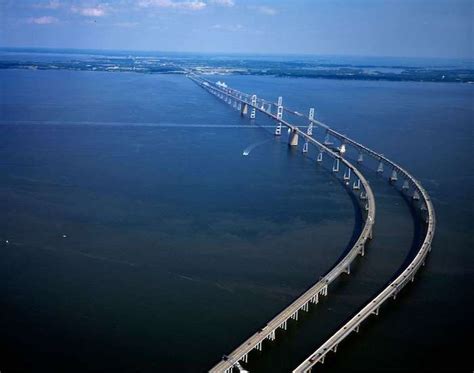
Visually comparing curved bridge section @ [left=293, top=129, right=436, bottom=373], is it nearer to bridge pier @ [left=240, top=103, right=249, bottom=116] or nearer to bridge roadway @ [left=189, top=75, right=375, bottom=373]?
bridge roadway @ [left=189, top=75, right=375, bottom=373]

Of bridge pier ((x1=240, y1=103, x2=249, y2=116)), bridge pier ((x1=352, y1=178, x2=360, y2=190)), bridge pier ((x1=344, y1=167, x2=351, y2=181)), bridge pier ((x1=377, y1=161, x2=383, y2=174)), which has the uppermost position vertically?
bridge pier ((x1=240, y1=103, x2=249, y2=116))

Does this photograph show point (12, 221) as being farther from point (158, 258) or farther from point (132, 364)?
point (132, 364)

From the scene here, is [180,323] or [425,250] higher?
[425,250]

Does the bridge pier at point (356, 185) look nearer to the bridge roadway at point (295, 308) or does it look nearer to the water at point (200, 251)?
the water at point (200, 251)

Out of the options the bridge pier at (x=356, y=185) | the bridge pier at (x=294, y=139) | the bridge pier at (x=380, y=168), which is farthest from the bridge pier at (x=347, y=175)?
the bridge pier at (x=294, y=139)

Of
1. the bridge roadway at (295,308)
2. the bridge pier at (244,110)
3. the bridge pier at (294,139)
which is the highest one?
the bridge pier at (244,110)

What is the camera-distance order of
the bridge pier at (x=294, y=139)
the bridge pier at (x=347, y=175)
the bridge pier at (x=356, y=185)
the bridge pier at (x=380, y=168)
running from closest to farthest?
the bridge pier at (x=356, y=185)
the bridge pier at (x=347, y=175)
the bridge pier at (x=380, y=168)
the bridge pier at (x=294, y=139)

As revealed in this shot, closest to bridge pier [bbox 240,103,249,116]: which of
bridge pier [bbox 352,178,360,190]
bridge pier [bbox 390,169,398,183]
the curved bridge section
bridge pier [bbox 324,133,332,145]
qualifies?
bridge pier [bbox 324,133,332,145]

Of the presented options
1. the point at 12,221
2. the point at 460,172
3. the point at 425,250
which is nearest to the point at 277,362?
the point at 425,250
